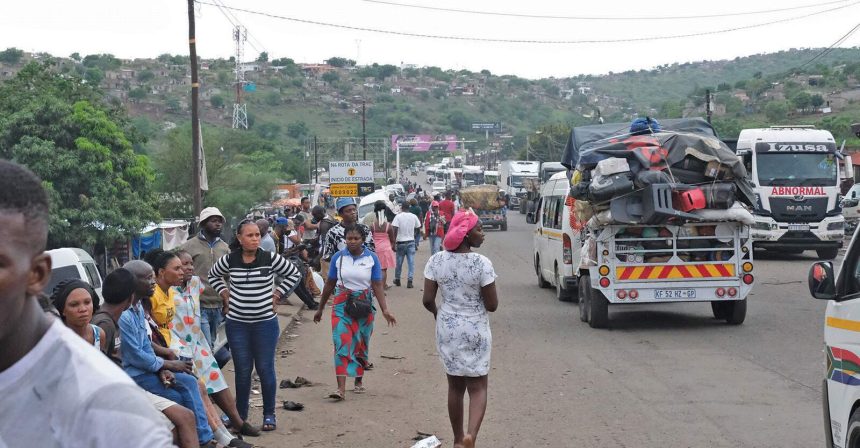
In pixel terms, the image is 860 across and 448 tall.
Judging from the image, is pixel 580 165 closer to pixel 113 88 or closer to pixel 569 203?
pixel 569 203

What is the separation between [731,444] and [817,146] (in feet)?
66.8

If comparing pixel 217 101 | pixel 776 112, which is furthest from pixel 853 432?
pixel 217 101

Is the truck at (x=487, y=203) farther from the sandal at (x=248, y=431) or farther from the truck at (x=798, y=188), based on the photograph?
the sandal at (x=248, y=431)

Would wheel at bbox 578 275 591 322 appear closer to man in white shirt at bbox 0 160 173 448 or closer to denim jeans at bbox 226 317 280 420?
denim jeans at bbox 226 317 280 420

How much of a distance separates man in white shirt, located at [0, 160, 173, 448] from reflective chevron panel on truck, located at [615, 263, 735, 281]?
42.8ft

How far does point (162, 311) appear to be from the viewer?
7.86m

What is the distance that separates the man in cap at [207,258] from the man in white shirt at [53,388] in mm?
8038

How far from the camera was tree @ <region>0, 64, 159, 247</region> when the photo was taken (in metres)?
29.4

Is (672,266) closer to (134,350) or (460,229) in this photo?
(460,229)

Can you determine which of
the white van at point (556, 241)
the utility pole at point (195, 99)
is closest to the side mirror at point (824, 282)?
the white van at point (556, 241)

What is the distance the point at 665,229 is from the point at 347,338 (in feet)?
19.1

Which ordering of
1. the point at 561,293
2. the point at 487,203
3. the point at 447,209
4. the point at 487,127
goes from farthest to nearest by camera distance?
1. the point at 487,127
2. the point at 487,203
3. the point at 447,209
4. the point at 561,293

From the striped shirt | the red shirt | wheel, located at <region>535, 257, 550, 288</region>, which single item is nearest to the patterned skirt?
the striped shirt

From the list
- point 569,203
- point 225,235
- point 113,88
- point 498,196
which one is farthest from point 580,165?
point 113,88
